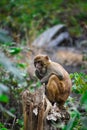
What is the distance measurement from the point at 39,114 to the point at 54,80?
60.0 inches

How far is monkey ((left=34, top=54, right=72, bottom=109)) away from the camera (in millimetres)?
8531

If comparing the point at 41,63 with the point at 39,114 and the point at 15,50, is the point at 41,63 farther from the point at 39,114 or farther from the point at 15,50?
the point at 39,114

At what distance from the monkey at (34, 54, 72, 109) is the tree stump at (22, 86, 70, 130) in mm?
804

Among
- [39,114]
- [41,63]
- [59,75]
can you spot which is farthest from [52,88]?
[39,114]

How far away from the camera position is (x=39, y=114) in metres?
7.24

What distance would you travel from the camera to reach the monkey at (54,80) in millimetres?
8531

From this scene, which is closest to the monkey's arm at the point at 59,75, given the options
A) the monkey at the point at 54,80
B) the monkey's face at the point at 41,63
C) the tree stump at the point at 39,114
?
the monkey at the point at 54,80

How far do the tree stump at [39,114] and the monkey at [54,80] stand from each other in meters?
0.80

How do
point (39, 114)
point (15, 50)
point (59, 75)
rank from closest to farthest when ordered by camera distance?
point (39, 114) → point (59, 75) → point (15, 50)

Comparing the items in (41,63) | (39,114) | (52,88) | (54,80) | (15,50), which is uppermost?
(15,50)

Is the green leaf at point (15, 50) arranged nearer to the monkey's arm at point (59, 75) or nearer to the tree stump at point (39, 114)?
the monkey's arm at point (59, 75)

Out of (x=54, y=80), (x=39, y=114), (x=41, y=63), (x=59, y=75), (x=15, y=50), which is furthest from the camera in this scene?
(x=15, y=50)

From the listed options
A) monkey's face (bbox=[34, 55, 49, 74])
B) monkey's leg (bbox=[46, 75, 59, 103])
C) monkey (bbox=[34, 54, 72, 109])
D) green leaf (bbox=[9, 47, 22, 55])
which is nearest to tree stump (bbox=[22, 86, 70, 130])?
monkey (bbox=[34, 54, 72, 109])

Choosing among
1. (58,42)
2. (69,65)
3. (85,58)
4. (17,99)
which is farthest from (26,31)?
(17,99)
